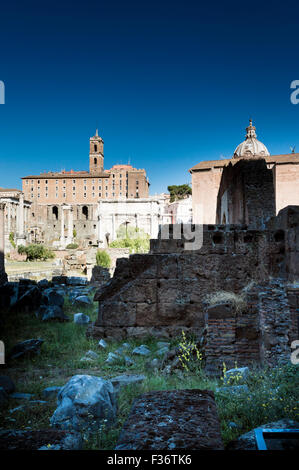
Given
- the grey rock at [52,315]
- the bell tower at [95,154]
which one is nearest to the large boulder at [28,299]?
the grey rock at [52,315]

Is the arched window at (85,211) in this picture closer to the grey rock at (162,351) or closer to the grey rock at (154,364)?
the grey rock at (162,351)

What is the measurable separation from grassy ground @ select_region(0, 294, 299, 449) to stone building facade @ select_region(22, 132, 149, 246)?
3122 inches

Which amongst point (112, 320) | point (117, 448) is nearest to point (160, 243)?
point (112, 320)

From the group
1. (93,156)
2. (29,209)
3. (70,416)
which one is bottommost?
(70,416)

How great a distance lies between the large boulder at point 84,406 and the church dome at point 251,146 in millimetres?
30894

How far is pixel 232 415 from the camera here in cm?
293

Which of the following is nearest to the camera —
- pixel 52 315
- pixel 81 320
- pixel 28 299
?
pixel 81 320

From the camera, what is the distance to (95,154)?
94062 millimetres

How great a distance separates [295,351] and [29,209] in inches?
3493

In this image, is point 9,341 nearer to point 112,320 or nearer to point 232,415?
point 112,320

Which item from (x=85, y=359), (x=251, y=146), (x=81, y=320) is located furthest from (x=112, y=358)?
(x=251, y=146)

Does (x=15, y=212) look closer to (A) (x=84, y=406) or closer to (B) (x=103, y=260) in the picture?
(B) (x=103, y=260)

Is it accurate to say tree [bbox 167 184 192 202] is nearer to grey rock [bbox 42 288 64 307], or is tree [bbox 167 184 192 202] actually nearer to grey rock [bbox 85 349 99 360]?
grey rock [bbox 42 288 64 307]

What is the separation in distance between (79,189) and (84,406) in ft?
300
